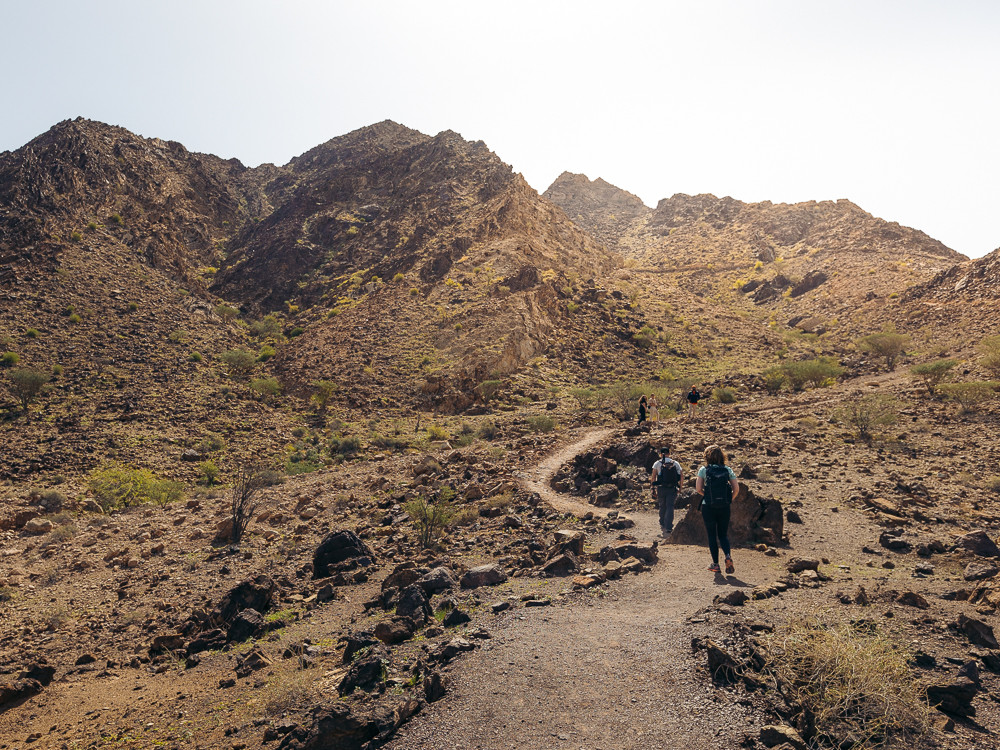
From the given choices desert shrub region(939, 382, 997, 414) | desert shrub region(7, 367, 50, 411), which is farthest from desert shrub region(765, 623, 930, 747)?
desert shrub region(7, 367, 50, 411)

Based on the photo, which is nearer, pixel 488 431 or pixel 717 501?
pixel 717 501

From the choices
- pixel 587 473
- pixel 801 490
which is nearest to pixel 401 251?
pixel 587 473

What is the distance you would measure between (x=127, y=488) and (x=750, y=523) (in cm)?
→ 1847

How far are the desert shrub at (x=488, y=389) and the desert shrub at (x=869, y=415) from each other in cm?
1747


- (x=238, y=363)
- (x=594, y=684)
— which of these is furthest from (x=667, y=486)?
(x=238, y=363)

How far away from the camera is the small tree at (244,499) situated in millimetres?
12875

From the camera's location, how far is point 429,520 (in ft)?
36.3

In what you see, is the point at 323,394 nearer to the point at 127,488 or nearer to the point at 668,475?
the point at 127,488

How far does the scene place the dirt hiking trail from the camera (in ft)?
12.6

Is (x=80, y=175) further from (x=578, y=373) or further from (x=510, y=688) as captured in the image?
(x=510, y=688)

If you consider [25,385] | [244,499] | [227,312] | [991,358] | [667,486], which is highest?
[227,312]

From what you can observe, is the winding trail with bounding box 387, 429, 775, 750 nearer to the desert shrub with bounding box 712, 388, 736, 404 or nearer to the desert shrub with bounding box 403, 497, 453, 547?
the desert shrub with bounding box 403, 497, 453, 547

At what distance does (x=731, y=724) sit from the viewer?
12.2 feet

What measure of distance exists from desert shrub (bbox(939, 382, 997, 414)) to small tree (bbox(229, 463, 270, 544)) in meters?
19.3
